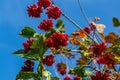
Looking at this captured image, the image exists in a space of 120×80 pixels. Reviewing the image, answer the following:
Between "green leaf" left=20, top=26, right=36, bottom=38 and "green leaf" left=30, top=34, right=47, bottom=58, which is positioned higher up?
Result: "green leaf" left=20, top=26, right=36, bottom=38

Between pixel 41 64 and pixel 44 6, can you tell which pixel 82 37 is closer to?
pixel 44 6

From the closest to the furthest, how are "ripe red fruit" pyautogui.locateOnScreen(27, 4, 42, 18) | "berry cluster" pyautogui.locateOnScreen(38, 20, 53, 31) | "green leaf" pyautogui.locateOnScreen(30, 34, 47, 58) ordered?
"green leaf" pyautogui.locateOnScreen(30, 34, 47, 58) → "berry cluster" pyautogui.locateOnScreen(38, 20, 53, 31) → "ripe red fruit" pyautogui.locateOnScreen(27, 4, 42, 18)

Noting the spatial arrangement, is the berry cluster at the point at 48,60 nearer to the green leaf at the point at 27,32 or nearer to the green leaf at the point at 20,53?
the green leaf at the point at 20,53

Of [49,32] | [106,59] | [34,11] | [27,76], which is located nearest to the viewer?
[27,76]

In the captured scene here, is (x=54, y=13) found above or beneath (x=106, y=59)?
above

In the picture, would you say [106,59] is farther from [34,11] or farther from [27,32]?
[34,11]

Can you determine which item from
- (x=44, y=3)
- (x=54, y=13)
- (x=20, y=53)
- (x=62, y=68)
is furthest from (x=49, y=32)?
(x=62, y=68)

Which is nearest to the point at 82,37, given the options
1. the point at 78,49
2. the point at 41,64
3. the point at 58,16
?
the point at 78,49

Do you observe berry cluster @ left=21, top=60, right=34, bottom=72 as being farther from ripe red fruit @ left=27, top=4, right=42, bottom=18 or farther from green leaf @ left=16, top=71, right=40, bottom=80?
ripe red fruit @ left=27, top=4, right=42, bottom=18

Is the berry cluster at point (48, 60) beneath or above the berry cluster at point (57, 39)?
beneath

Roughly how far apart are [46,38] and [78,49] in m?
1.08

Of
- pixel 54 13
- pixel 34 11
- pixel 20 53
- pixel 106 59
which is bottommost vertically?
pixel 106 59

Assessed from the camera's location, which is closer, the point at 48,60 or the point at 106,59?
the point at 48,60

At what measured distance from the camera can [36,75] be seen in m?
3.39
